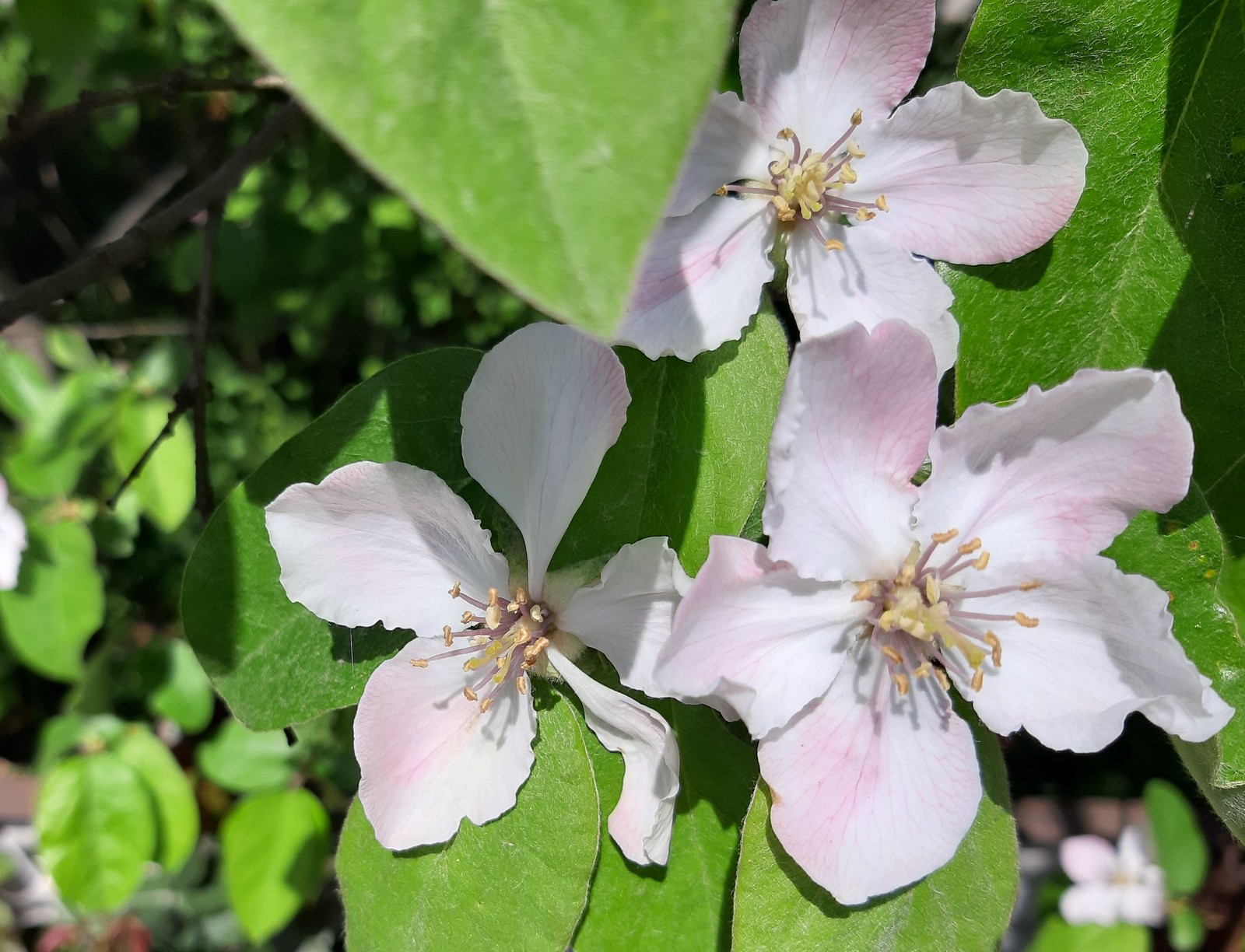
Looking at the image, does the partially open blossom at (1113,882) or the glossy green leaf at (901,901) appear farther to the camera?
the partially open blossom at (1113,882)

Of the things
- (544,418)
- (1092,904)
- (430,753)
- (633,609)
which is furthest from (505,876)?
(1092,904)

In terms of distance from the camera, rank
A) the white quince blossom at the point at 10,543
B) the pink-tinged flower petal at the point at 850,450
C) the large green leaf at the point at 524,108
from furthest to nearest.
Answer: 1. the white quince blossom at the point at 10,543
2. the pink-tinged flower petal at the point at 850,450
3. the large green leaf at the point at 524,108

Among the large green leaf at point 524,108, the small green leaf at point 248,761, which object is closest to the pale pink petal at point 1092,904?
the small green leaf at point 248,761

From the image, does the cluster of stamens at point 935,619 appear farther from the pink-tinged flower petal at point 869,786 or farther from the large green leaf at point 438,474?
the large green leaf at point 438,474

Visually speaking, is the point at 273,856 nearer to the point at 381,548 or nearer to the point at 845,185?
the point at 381,548

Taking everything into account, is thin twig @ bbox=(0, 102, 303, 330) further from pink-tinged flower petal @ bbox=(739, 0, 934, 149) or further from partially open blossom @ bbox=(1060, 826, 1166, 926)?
partially open blossom @ bbox=(1060, 826, 1166, 926)

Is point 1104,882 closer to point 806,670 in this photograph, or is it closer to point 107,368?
point 806,670
